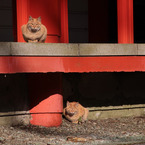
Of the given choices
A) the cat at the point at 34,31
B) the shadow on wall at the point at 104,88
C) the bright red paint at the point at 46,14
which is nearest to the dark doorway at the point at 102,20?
the shadow on wall at the point at 104,88

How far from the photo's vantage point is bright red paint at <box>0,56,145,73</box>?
7398mm

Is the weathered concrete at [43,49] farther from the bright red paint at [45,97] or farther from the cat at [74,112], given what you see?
the cat at [74,112]

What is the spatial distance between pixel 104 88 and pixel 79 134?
2356 millimetres

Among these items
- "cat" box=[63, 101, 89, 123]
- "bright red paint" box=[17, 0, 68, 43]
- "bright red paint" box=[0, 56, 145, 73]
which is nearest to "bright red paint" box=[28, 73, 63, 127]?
"cat" box=[63, 101, 89, 123]

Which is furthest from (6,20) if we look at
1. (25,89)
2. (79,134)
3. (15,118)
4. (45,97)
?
(79,134)

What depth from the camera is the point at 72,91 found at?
9.62m

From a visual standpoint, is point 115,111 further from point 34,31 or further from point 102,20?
point 102,20

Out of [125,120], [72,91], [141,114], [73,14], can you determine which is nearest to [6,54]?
[72,91]

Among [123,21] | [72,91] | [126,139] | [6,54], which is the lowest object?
[126,139]

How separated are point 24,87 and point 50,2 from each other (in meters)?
1.95

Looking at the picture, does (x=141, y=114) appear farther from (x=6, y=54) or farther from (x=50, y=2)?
(x=6, y=54)

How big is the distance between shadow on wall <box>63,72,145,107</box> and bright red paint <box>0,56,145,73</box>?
1553 mm

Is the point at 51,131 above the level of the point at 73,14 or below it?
below

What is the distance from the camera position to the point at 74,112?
902 cm
